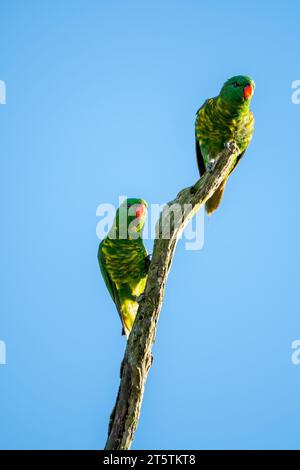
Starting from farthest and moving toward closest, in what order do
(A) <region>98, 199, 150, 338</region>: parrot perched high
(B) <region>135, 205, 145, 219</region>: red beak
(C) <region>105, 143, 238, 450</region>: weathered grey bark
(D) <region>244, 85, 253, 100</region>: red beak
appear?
(D) <region>244, 85, 253, 100</region>: red beak, (B) <region>135, 205, 145, 219</region>: red beak, (A) <region>98, 199, 150, 338</region>: parrot perched high, (C) <region>105, 143, 238, 450</region>: weathered grey bark

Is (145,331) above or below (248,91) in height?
below

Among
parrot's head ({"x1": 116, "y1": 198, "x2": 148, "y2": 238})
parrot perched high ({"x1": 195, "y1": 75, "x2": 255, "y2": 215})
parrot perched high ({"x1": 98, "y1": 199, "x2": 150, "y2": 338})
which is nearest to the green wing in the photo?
parrot perched high ({"x1": 98, "y1": 199, "x2": 150, "y2": 338})

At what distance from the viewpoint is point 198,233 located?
798 cm

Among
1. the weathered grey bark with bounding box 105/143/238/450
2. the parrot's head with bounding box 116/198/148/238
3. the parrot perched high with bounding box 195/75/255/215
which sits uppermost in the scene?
the parrot perched high with bounding box 195/75/255/215

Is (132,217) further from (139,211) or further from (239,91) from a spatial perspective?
(239,91)

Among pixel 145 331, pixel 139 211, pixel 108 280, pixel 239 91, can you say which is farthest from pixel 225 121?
A: pixel 145 331

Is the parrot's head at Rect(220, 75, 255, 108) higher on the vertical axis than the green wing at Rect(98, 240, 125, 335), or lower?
higher

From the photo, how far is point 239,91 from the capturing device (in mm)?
6898

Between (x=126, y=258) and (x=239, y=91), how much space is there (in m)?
2.63

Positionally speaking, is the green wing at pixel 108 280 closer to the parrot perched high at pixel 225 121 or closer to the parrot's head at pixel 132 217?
the parrot's head at pixel 132 217

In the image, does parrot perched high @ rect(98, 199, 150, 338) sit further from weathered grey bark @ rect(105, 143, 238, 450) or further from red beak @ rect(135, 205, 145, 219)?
weathered grey bark @ rect(105, 143, 238, 450)

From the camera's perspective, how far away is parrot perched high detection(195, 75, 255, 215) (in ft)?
22.8

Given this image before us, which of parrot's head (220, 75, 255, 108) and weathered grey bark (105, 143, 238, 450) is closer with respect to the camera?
weathered grey bark (105, 143, 238, 450)
